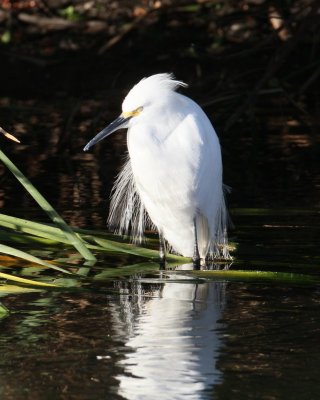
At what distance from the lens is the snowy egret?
6.38 metres

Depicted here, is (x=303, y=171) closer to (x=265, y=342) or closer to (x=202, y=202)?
(x=202, y=202)

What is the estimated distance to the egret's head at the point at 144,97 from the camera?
6332mm

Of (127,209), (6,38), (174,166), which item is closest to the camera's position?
(174,166)

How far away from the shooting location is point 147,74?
13.9 m

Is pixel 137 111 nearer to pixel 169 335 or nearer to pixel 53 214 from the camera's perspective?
pixel 53 214

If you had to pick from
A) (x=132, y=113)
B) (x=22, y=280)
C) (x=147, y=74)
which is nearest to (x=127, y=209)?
(x=132, y=113)

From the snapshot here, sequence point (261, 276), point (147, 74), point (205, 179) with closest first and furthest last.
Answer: point (261, 276) → point (205, 179) → point (147, 74)

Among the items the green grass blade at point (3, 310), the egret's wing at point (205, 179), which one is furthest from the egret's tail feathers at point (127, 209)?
the green grass blade at point (3, 310)

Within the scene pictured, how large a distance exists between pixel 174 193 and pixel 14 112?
261 inches

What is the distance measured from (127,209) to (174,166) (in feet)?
2.23

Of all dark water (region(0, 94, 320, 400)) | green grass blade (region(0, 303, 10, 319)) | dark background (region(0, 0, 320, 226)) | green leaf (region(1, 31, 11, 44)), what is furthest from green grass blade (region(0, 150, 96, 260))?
green leaf (region(1, 31, 11, 44))

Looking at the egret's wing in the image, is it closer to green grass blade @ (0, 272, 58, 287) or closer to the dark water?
the dark water

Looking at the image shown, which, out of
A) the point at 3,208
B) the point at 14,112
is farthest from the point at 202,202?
the point at 14,112

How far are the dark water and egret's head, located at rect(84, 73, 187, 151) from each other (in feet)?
2.67
